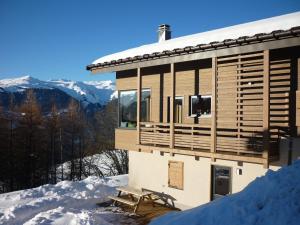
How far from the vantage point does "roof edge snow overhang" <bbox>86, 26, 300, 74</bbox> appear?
10242 mm

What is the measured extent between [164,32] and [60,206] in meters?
11.1

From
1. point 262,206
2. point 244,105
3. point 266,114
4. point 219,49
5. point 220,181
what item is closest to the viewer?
point 262,206

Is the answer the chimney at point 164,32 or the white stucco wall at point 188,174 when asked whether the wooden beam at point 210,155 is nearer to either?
the white stucco wall at point 188,174

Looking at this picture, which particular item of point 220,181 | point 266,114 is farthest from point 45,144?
point 266,114

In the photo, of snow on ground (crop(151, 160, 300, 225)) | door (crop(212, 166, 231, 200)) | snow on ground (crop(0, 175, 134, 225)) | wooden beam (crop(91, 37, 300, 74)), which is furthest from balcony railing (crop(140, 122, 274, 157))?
snow on ground (crop(0, 175, 134, 225))

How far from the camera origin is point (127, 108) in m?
17.1

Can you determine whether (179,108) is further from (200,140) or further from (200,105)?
(200,140)

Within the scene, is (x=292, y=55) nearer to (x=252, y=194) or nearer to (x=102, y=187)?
(x=252, y=194)

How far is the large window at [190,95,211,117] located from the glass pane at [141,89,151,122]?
253 cm

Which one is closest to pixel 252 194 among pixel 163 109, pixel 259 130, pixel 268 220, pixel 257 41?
pixel 268 220

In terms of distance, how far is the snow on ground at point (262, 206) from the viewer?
672 cm

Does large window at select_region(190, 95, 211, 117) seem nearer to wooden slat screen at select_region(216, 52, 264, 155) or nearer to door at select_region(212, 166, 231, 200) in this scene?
wooden slat screen at select_region(216, 52, 264, 155)

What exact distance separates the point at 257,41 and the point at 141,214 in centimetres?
764

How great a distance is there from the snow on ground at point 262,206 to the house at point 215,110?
107 inches
